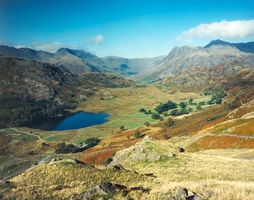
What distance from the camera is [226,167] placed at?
32469mm

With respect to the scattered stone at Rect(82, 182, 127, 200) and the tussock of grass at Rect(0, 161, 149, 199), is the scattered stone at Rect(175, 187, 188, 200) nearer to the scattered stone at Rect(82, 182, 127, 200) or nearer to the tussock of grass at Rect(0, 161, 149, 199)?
the scattered stone at Rect(82, 182, 127, 200)

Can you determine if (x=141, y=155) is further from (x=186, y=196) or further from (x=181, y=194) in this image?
(x=186, y=196)

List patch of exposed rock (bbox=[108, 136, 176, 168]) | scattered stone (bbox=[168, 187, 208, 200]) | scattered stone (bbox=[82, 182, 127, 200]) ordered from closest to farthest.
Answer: scattered stone (bbox=[168, 187, 208, 200]) → scattered stone (bbox=[82, 182, 127, 200]) → patch of exposed rock (bbox=[108, 136, 176, 168])

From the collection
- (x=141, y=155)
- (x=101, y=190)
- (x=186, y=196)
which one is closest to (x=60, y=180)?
(x=101, y=190)

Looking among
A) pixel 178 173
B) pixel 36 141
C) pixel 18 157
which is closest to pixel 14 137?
pixel 36 141

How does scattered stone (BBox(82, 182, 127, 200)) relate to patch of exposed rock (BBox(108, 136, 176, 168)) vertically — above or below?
above

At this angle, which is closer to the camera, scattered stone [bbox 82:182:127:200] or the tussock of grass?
scattered stone [bbox 82:182:127:200]

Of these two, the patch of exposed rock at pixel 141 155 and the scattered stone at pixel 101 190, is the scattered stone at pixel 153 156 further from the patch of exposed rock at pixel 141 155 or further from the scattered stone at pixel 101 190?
the scattered stone at pixel 101 190

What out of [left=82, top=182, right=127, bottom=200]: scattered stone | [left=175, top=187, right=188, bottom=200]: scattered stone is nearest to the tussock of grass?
[left=82, top=182, right=127, bottom=200]: scattered stone

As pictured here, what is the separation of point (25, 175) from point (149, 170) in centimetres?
2359

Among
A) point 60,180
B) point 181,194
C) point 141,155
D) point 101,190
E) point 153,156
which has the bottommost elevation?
point 141,155

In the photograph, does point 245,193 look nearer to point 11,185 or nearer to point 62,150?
point 11,185

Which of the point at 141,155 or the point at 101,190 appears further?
the point at 141,155

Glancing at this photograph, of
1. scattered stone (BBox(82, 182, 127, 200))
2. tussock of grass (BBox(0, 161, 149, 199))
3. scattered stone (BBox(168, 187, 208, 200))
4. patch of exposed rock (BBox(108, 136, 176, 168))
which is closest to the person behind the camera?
scattered stone (BBox(168, 187, 208, 200))
